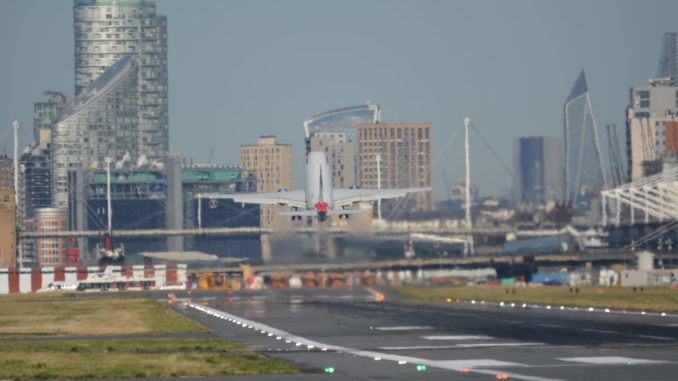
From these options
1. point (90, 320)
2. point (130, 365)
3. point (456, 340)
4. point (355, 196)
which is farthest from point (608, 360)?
point (355, 196)

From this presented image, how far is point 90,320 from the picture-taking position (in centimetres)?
8431

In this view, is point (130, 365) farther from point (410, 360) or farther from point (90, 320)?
point (90, 320)

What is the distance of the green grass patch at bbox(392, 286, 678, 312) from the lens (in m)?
91.4

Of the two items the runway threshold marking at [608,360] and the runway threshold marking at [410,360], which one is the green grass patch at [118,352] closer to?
the runway threshold marking at [410,360]

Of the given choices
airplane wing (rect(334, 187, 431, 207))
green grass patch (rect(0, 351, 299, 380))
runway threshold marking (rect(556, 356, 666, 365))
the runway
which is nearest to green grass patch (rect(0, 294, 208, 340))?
the runway

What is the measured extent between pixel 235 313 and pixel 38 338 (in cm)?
2367

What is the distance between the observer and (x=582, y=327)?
65.2 m

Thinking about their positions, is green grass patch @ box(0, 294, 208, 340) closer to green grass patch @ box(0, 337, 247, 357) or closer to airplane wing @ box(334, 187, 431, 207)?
green grass patch @ box(0, 337, 247, 357)

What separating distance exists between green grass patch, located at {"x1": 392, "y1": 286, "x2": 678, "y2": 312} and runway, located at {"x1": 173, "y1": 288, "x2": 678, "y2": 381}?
22.4ft

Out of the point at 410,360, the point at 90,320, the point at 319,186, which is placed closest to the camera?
the point at 410,360

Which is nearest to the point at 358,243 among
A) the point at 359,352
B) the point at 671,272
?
the point at 671,272

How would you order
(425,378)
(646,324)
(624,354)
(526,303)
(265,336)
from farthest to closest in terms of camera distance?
(526,303) → (646,324) → (265,336) → (624,354) → (425,378)

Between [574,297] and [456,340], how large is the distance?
53.9 meters

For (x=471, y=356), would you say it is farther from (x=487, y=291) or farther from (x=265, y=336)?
(x=487, y=291)
